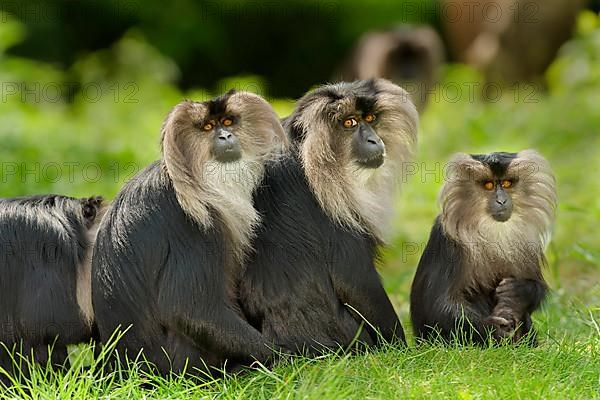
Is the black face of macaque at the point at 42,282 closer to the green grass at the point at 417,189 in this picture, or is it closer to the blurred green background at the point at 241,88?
the green grass at the point at 417,189

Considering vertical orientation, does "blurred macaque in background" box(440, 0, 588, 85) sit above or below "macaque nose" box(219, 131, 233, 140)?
above

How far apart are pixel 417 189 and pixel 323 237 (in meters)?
4.43

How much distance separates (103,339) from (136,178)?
2.23ft

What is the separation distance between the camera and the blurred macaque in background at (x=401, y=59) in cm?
1402

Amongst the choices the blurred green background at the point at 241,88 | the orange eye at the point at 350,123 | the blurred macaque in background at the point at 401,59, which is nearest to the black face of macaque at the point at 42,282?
the orange eye at the point at 350,123

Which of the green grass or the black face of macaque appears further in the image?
the black face of macaque

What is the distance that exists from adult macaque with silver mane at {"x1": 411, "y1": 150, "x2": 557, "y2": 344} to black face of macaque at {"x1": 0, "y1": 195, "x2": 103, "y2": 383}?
5.06ft

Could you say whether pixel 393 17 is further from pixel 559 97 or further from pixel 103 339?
pixel 103 339

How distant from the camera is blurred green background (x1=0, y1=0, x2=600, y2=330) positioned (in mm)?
7969

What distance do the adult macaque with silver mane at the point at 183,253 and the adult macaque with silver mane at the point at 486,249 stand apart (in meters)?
0.90

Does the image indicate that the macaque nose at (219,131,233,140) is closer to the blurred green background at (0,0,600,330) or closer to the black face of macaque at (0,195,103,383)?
the black face of macaque at (0,195,103,383)

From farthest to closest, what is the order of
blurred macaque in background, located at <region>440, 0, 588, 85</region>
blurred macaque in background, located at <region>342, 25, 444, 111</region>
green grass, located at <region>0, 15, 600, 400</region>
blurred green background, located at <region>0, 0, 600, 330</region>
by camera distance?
1. blurred macaque in background, located at <region>342, 25, 444, 111</region>
2. blurred macaque in background, located at <region>440, 0, 588, 85</region>
3. blurred green background, located at <region>0, 0, 600, 330</region>
4. green grass, located at <region>0, 15, 600, 400</region>

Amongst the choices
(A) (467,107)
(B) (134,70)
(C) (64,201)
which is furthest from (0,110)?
(C) (64,201)

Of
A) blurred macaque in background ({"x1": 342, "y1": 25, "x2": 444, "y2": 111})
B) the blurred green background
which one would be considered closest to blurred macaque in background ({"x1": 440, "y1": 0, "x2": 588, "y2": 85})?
the blurred green background
